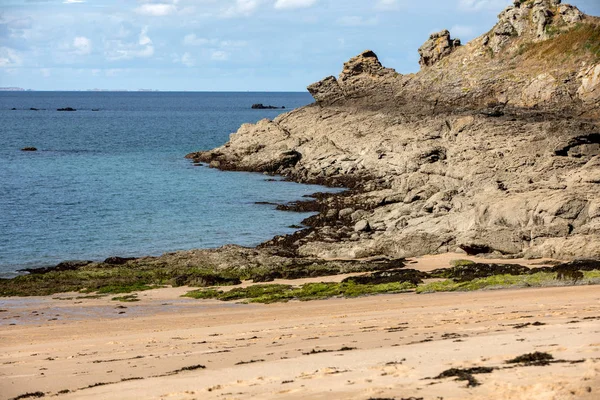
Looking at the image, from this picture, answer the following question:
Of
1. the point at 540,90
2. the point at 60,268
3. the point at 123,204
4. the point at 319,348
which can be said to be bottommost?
the point at 60,268

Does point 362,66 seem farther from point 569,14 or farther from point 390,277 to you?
point 390,277

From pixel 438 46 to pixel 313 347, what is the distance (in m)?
63.4

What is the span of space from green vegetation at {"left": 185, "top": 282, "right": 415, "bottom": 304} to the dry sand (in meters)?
0.96

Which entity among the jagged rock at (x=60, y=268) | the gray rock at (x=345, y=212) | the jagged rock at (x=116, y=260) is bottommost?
the jagged rock at (x=60, y=268)

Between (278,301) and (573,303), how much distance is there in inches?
437

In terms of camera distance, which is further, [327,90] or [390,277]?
[327,90]

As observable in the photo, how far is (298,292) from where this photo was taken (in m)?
29.4

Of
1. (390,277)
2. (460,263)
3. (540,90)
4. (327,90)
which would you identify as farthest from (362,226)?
(327,90)

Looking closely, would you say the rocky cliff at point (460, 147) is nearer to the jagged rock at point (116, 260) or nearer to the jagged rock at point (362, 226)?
the jagged rock at point (362, 226)

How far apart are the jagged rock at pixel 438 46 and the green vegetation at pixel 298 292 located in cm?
5135

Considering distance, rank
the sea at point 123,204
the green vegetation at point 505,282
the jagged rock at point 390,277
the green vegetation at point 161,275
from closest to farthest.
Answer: the green vegetation at point 505,282, the jagged rock at point 390,277, the green vegetation at point 161,275, the sea at point 123,204

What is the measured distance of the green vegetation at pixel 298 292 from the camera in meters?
28.7

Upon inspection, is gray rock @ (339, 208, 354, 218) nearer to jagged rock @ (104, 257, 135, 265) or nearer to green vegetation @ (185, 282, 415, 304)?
jagged rock @ (104, 257, 135, 265)

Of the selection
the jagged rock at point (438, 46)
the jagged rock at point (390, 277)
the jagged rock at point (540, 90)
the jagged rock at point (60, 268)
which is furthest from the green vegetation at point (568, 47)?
the jagged rock at point (60, 268)
